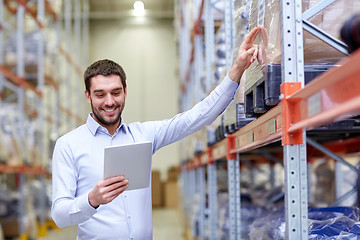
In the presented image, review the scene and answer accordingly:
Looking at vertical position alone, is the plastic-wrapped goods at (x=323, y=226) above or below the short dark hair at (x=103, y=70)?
below

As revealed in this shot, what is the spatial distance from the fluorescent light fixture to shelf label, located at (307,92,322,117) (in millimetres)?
17813

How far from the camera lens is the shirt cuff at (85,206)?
2324 mm

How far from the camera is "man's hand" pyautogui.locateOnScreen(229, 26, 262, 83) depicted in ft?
7.54

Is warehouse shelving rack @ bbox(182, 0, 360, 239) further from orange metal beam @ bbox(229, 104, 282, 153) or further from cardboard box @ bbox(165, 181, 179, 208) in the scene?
cardboard box @ bbox(165, 181, 179, 208)


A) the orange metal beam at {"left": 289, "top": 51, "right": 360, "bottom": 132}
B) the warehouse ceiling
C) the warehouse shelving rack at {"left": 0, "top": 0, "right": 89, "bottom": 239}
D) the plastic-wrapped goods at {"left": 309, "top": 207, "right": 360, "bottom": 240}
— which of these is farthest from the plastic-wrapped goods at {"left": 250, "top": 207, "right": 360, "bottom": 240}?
the warehouse ceiling

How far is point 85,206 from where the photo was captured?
2.33 m

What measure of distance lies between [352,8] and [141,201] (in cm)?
145

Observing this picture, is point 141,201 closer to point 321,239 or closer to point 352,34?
point 321,239

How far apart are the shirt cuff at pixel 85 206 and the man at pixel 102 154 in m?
0.11

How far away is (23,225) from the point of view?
853cm

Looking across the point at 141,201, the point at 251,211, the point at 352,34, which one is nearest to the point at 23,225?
the point at 251,211

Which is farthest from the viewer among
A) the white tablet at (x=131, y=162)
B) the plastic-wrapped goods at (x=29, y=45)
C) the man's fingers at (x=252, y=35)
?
the plastic-wrapped goods at (x=29, y=45)

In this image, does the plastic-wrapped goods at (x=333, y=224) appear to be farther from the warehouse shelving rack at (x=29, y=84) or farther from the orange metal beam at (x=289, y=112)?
the warehouse shelving rack at (x=29, y=84)

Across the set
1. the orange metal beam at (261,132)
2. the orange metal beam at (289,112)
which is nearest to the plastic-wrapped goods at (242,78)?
the orange metal beam at (261,132)
